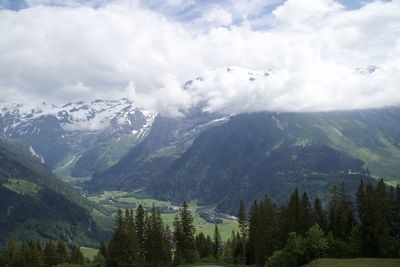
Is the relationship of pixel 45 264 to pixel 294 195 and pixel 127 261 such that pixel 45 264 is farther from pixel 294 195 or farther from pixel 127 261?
pixel 294 195

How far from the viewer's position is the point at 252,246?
533ft

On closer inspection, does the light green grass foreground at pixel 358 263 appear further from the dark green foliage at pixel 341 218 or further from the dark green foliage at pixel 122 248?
the dark green foliage at pixel 122 248

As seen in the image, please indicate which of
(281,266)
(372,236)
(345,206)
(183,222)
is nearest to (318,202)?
(345,206)

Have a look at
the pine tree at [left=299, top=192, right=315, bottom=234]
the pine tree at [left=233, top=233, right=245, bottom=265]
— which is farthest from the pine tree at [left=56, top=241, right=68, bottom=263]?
the pine tree at [left=299, top=192, right=315, bottom=234]

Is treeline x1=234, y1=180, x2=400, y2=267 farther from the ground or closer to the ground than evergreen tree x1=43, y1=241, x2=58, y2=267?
farther from the ground

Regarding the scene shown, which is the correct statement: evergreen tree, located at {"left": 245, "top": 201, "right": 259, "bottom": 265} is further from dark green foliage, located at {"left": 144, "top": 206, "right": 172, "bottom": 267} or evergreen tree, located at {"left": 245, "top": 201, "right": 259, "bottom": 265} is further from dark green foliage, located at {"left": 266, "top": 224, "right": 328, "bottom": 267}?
dark green foliage, located at {"left": 144, "top": 206, "right": 172, "bottom": 267}

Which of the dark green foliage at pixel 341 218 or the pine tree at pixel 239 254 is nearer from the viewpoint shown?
the dark green foliage at pixel 341 218

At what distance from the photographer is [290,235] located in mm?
119312

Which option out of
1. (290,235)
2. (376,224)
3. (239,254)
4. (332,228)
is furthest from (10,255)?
(376,224)

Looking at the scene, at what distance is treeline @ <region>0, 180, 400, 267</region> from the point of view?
121m

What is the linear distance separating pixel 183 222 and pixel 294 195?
40957mm

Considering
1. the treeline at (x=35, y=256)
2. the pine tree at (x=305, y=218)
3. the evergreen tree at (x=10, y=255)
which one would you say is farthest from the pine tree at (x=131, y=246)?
the evergreen tree at (x=10, y=255)

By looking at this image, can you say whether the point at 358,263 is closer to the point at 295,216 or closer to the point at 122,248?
the point at 295,216

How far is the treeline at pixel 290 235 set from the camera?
4759 inches
